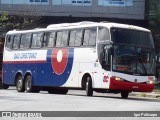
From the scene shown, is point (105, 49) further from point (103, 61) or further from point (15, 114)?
point (15, 114)

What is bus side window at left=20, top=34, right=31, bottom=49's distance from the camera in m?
32.1

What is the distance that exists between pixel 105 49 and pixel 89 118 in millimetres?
11402

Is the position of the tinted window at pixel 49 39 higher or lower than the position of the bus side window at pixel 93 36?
lower

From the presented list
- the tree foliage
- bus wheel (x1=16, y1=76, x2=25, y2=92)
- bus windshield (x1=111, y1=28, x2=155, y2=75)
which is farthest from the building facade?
bus windshield (x1=111, y1=28, x2=155, y2=75)

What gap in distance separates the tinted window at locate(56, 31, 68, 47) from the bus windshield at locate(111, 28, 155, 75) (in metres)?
3.89

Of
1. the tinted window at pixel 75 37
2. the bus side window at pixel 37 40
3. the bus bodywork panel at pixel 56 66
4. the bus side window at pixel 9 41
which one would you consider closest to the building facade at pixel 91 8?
the bus side window at pixel 9 41

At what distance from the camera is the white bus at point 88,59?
25391mm

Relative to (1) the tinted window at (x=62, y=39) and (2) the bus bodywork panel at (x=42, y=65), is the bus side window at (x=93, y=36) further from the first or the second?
(1) the tinted window at (x=62, y=39)

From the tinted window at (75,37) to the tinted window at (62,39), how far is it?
17.2 inches

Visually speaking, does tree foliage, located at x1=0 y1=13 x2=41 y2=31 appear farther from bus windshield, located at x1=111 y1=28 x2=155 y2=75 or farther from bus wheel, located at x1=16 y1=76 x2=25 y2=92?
bus windshield, located at x1=111 y1=28 x2=155 y2=75

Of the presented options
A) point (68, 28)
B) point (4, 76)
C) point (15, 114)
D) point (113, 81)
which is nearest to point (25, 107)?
point (15, 114)

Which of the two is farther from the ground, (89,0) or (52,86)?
(89,0)

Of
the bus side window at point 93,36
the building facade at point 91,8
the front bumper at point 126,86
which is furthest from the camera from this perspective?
the building facade at point 91,8

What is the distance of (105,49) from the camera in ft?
83.8
